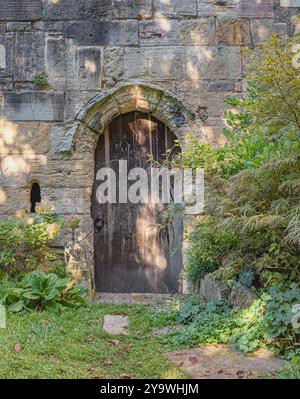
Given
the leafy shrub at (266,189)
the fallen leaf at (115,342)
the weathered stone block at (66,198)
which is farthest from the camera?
the weathered stone block at (66,198)

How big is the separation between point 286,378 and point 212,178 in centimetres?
197

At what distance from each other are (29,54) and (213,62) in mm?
2145

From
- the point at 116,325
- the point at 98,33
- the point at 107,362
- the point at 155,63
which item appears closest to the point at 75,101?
the point at 98,33

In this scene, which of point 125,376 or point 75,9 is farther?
point 75,9

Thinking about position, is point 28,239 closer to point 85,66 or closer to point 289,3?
point 85,66

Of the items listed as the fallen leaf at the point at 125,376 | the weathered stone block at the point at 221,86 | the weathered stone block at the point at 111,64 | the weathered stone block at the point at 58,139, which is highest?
the weathered stone block at the point at 111,64

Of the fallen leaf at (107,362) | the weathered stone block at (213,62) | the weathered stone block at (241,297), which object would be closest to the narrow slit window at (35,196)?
the weathered stone block at (213,62)

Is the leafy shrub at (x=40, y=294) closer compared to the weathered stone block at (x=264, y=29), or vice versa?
the leafy shrub at (x=40, y=294)

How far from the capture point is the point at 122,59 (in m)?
5.27

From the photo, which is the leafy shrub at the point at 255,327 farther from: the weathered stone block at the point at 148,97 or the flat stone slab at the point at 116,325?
the weathered stone block at the point at 148,97

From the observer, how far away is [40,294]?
396 centimetres

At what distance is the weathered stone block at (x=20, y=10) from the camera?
5.25 m

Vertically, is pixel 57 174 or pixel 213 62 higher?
pixel 213 62

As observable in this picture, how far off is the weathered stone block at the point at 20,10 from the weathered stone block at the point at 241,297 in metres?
3.81
